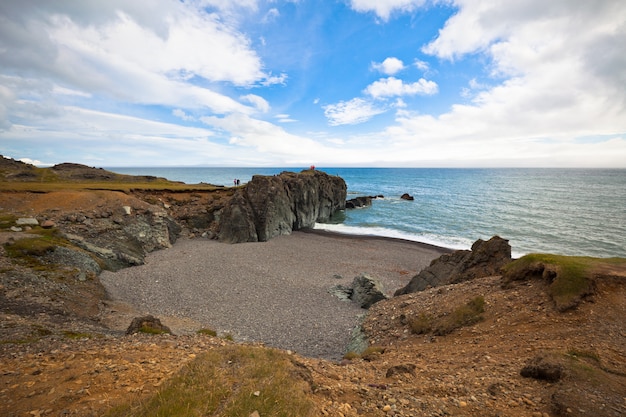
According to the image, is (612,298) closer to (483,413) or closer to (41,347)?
(483,413)

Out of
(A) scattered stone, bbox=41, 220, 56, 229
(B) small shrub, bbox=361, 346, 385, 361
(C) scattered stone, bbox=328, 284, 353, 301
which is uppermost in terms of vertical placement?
(A) scattered stone, bbox=41, 220, 56, 229

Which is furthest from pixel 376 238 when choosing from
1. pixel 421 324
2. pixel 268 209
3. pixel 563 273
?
pixel 563 273

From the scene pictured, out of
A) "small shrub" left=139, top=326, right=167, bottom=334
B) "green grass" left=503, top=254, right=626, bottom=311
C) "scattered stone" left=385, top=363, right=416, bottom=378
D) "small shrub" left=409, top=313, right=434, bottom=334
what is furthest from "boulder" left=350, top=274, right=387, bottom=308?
"small shrub" left=139, top=326, right=167, bottom=334

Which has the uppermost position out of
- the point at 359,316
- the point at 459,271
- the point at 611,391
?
the point at 611,391

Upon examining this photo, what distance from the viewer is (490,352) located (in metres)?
11.4

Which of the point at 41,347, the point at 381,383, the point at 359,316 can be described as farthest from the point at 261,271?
the point at 381,383

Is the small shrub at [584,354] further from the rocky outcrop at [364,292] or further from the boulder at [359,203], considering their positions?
the boulder at [359,203]

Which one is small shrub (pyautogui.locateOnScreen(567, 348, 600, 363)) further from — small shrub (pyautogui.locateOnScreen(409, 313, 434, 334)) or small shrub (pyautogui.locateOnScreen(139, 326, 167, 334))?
small shrub (pyautogui.locateOnScreen(139, 326, 167, 334))

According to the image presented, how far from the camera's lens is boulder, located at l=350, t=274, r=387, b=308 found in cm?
2448

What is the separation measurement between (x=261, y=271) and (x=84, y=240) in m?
18.9

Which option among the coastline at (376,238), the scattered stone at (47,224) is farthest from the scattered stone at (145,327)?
the coastline at (376,238)

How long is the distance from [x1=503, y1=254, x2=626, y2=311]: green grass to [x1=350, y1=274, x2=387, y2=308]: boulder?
1039cm

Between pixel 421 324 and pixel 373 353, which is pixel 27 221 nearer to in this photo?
pixel 373 353

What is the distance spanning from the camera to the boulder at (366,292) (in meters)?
24.5
